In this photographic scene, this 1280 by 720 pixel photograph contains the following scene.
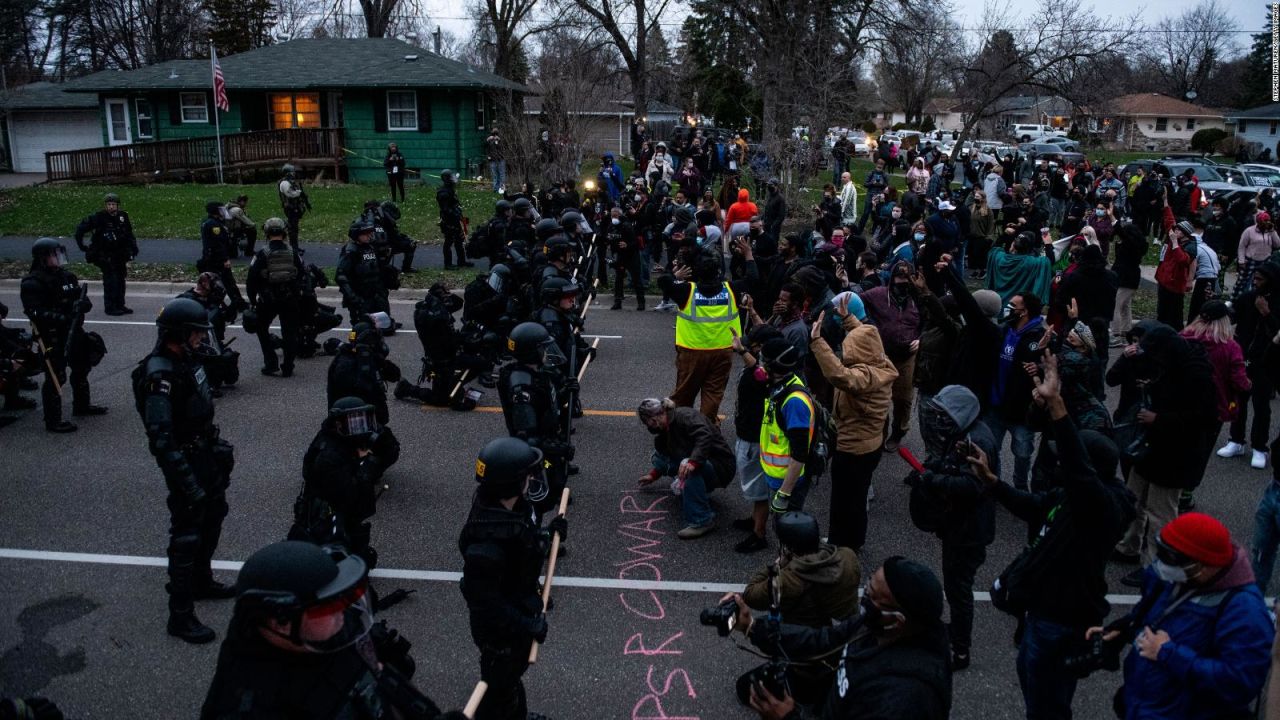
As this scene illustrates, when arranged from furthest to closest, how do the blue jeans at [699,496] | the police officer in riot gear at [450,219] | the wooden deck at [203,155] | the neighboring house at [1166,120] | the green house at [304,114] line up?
1. the neighboring house at [1166,120]
2. the green house at [304,114]
3. the wooden deck at [203,155]
4. the police officer in riot gear at [450,219]
5. the blue jeans at [699,496]

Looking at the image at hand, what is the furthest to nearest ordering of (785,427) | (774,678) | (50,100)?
(50,100) < (785,427) < (774,678)

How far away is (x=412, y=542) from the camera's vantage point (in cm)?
718

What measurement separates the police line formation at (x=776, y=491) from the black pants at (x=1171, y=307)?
10.8 feet

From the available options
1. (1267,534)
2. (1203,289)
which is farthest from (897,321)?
(1203,289)

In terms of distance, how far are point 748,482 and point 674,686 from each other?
2.01m

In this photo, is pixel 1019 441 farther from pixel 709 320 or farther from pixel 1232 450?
pixel 1232 450

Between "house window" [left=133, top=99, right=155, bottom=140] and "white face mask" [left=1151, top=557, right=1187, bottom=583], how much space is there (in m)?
35.2

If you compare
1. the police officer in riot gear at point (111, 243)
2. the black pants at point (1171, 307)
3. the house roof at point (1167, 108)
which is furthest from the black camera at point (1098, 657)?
the house roof at point (1167, 108)

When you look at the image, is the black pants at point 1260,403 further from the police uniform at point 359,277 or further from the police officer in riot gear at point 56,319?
the police officer in riot gear at point 56,319

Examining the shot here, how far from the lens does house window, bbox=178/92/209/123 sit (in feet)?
104

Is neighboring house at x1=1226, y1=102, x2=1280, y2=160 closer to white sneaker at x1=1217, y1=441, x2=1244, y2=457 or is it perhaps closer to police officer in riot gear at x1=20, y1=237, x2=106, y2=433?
white sneaker at x1=1217, y1=441, x2=1244, y2=457

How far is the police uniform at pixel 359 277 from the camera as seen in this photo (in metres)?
11.0

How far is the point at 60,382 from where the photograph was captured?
10.0 meters

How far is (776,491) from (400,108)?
27908 mm
